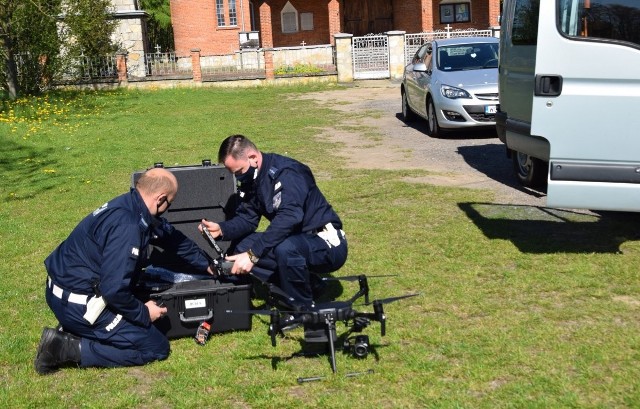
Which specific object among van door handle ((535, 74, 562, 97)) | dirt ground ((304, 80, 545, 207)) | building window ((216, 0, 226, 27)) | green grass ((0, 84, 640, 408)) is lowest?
green grass ((0, 84, 640, 408))

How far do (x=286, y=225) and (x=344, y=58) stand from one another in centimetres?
2509

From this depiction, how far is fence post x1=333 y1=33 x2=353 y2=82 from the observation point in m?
29.9

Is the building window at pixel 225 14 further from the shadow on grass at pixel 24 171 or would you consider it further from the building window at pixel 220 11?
the shadow on grass at pixel 24 171

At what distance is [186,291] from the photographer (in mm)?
5703

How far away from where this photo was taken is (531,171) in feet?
33.3

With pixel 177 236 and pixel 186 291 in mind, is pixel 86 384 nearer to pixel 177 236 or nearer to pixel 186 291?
pixel 186 291

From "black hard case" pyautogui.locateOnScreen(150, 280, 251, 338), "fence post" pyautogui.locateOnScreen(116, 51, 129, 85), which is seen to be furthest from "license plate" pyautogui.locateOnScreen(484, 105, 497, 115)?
"fence post" pyautogui.locateOnScreen(116, 51, 129, 85)

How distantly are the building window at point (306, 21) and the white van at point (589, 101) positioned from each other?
37321 mm

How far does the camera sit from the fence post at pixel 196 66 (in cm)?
2991

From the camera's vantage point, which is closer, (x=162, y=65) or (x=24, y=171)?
(x=24, y=171)

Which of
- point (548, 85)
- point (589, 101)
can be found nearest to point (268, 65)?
point (548, 85)

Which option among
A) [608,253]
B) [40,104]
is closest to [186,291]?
[608,253]

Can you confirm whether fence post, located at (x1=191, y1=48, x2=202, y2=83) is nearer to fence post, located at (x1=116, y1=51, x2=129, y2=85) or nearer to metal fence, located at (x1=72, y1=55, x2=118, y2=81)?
fence post, located at (x1=116, y1=51, x2=129, y2=85)

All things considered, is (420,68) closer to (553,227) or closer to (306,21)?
(553,227)
